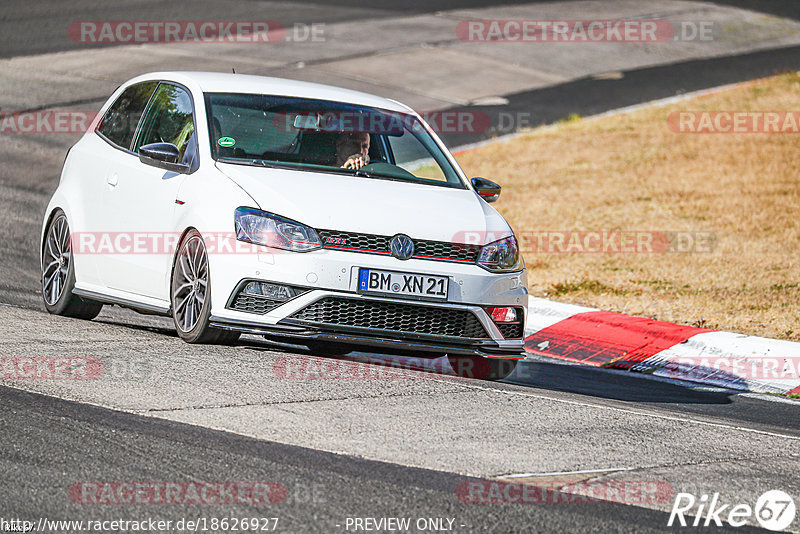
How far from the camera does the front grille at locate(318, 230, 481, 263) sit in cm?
719

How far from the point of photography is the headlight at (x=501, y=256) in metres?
7.55

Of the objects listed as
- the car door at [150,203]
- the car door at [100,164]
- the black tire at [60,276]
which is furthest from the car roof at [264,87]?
→ the black tire at [60,276]

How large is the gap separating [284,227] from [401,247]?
683 millimetres

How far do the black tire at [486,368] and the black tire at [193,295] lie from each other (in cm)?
154

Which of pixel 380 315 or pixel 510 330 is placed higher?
pixel 380 315

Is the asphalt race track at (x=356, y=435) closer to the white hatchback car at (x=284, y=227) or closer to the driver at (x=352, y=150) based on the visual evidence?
the white hatchback car at (x=284, y=227)

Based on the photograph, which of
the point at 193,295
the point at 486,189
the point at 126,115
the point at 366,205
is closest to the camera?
the point at 366,205

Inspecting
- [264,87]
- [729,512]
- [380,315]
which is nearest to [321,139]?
[264,87]

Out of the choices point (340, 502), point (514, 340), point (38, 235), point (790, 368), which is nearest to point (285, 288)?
point (514, 340)

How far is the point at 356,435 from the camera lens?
19.4 feet

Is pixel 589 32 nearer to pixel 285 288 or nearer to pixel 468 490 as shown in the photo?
pixel 285 288

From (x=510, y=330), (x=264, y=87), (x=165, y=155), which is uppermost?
(x=264, y=87)

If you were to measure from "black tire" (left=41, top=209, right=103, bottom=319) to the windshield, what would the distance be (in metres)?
1.62

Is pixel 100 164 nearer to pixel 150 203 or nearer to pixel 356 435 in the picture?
pixel 150 203
